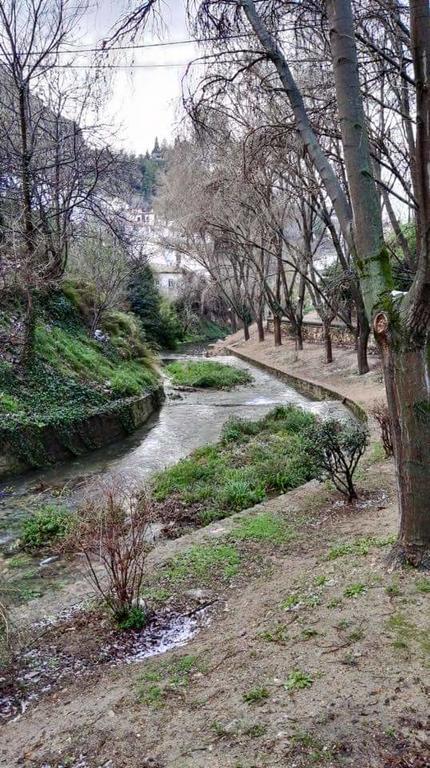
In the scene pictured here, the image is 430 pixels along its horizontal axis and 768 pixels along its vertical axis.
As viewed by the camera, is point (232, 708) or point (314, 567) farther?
point (314, 567)

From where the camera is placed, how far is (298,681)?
243 centimetres

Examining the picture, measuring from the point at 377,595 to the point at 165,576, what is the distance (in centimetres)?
203

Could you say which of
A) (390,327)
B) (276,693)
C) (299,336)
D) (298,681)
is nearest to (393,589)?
(298,681)

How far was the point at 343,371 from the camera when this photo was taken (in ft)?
56.2

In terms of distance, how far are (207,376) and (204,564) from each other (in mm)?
14240

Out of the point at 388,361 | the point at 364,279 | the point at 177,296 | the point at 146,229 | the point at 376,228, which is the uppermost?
the point at 146,229

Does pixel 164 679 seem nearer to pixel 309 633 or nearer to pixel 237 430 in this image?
pixel 309 633

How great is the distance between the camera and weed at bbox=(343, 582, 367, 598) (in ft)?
10.1

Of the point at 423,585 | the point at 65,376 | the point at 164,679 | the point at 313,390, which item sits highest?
the point at 65,376

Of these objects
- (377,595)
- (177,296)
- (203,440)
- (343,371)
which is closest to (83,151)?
(203,440)

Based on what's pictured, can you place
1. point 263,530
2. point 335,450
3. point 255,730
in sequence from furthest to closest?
point 335,450
point 263,530
point 255,730

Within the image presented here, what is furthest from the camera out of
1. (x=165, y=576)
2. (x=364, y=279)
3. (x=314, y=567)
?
(x=165, y=576)

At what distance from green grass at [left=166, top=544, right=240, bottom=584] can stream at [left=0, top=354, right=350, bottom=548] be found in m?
2.19

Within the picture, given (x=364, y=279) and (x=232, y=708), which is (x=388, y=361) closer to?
(x=364, y=279)
